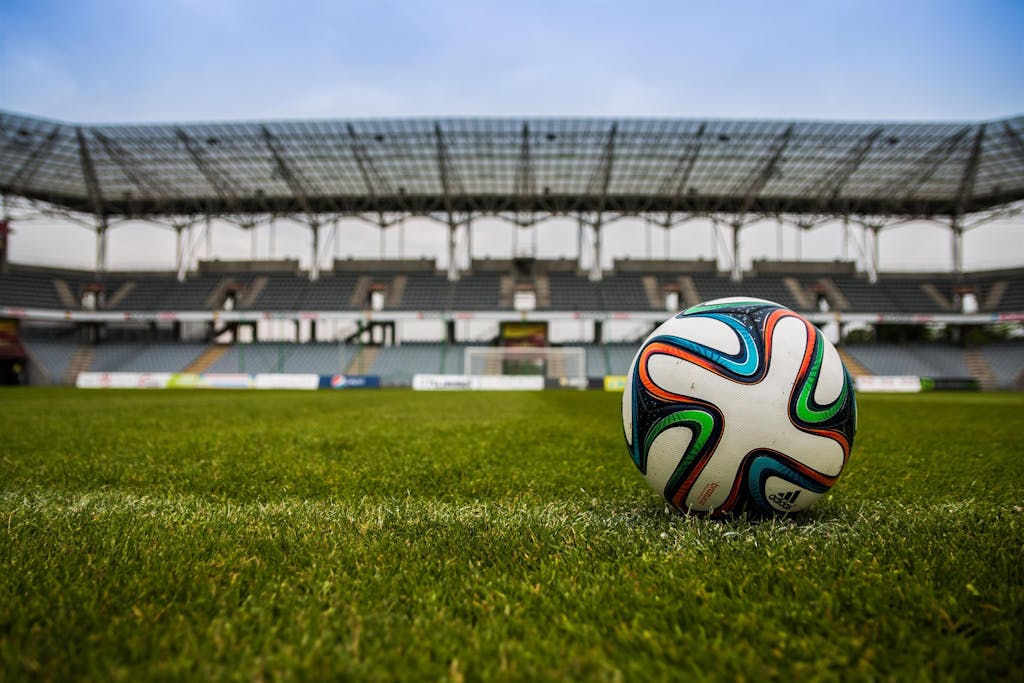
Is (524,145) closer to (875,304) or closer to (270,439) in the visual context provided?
(875,304)

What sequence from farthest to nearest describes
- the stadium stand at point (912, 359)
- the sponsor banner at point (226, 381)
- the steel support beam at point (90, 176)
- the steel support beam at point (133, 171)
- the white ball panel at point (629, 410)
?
the stadium stand at point (912, 359) < the steel support beam at point (90, 176) < the steel support beam at point (133, 171) < the sponsor banner at point (226, 381) < the white ball panel at point (629, 410)

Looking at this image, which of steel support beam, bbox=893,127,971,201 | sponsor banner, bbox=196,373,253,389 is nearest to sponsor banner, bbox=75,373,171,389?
sponsor banner, bbox=196,373,253,389

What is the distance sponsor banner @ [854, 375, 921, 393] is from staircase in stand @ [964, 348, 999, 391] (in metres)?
5.92

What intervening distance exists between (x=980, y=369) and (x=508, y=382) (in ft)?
96.0

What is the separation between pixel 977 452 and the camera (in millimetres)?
5691

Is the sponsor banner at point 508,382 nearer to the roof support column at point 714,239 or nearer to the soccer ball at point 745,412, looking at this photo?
the roof support column at point 714,239

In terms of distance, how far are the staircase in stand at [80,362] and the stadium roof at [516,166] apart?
9.20 m

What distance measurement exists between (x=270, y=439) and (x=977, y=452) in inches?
290

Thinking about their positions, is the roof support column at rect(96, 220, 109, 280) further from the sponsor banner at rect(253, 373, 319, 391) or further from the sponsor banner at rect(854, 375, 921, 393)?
the sponsor banner at rect(854, 375, 921, 393)

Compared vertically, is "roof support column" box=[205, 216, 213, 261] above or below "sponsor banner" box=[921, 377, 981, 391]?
above

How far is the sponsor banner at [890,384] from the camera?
29.9m

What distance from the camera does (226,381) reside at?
30125mm

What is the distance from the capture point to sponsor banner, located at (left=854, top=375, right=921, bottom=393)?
29922 mm

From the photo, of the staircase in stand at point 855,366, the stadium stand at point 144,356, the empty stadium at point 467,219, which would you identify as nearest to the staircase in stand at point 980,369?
the empty stadium at point 467,219
